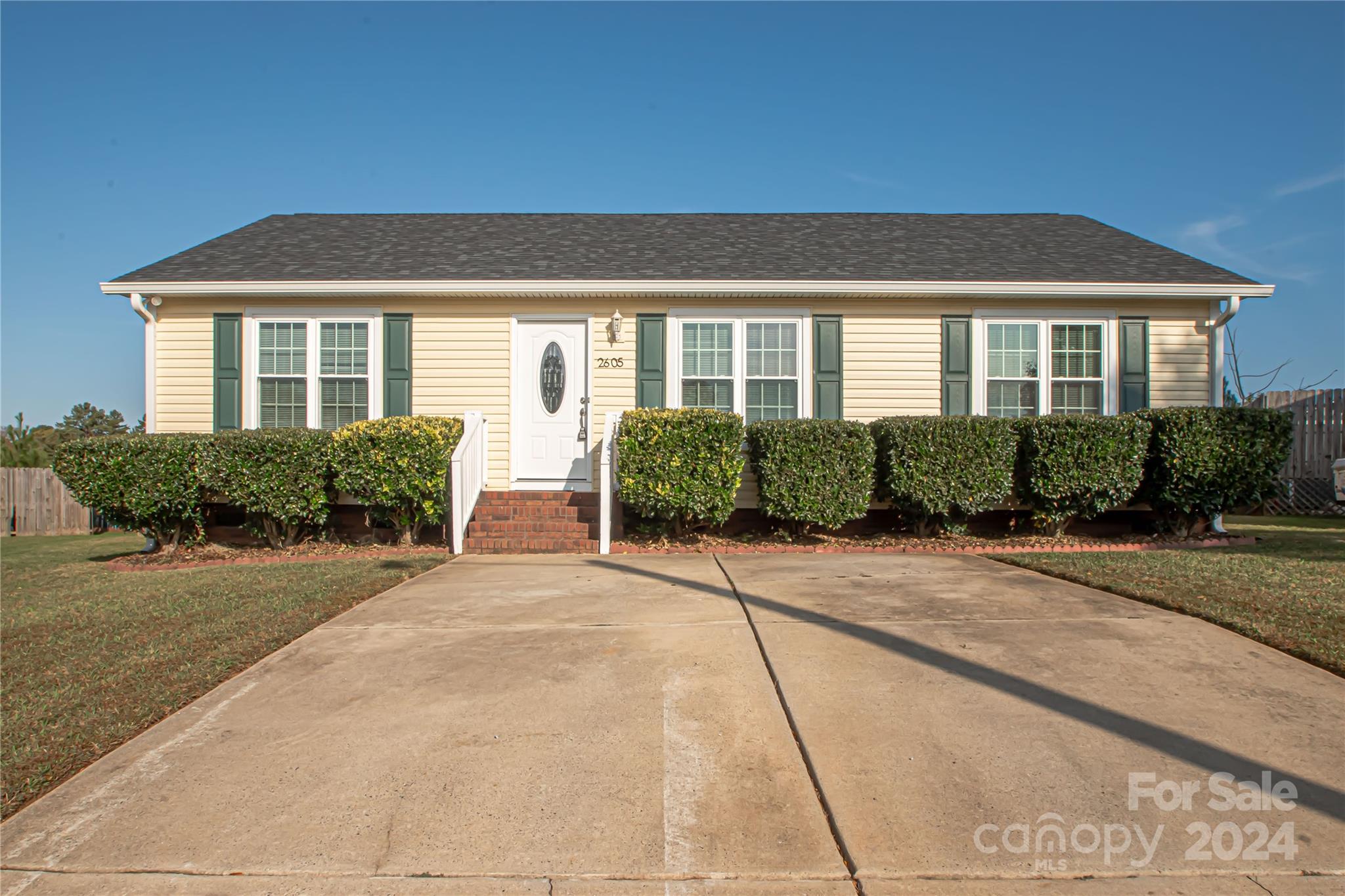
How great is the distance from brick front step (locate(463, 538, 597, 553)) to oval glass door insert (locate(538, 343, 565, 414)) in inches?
77.6

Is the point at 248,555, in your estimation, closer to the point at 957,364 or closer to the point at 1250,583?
the point at 957,364

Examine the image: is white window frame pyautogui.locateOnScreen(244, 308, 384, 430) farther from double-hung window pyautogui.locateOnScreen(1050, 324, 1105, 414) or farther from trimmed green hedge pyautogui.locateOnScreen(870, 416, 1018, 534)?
double-hung window pyautogui.locateOnScreen(1050, 324, 1105, 414)

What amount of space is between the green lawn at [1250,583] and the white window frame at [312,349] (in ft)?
24.4

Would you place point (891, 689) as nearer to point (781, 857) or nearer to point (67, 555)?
point (781, 857)

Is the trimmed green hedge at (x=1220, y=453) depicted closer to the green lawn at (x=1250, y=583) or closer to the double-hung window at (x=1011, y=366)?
the green lawn at (x=1250, y=583)

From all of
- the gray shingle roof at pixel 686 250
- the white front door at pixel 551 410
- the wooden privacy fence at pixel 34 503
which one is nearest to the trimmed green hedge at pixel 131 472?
the gray shingle roof at pixel 686 250

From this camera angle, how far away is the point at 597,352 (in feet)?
31.0

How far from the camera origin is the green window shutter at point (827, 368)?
934cm

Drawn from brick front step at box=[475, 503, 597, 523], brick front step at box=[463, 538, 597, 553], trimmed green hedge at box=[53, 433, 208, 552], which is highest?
trimmed green hedge at box=[53, 433, 208, 552]

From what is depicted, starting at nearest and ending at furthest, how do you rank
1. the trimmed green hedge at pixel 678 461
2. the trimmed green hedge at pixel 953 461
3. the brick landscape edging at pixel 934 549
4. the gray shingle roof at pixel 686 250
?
the brick landscape edging at pixel 934 549 < the trimmed green hedge at pixel 678 461 < the trimmed green hedge at pixel 953 461 < the gray shingle roof at pixel 686 250

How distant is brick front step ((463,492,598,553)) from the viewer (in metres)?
8.20

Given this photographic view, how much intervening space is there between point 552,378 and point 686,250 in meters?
2.62

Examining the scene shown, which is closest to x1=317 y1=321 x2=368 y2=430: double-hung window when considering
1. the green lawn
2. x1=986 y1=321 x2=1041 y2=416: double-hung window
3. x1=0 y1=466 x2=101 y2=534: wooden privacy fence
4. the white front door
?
the white front door

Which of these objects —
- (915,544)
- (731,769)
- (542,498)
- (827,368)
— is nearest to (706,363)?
(827,368)
